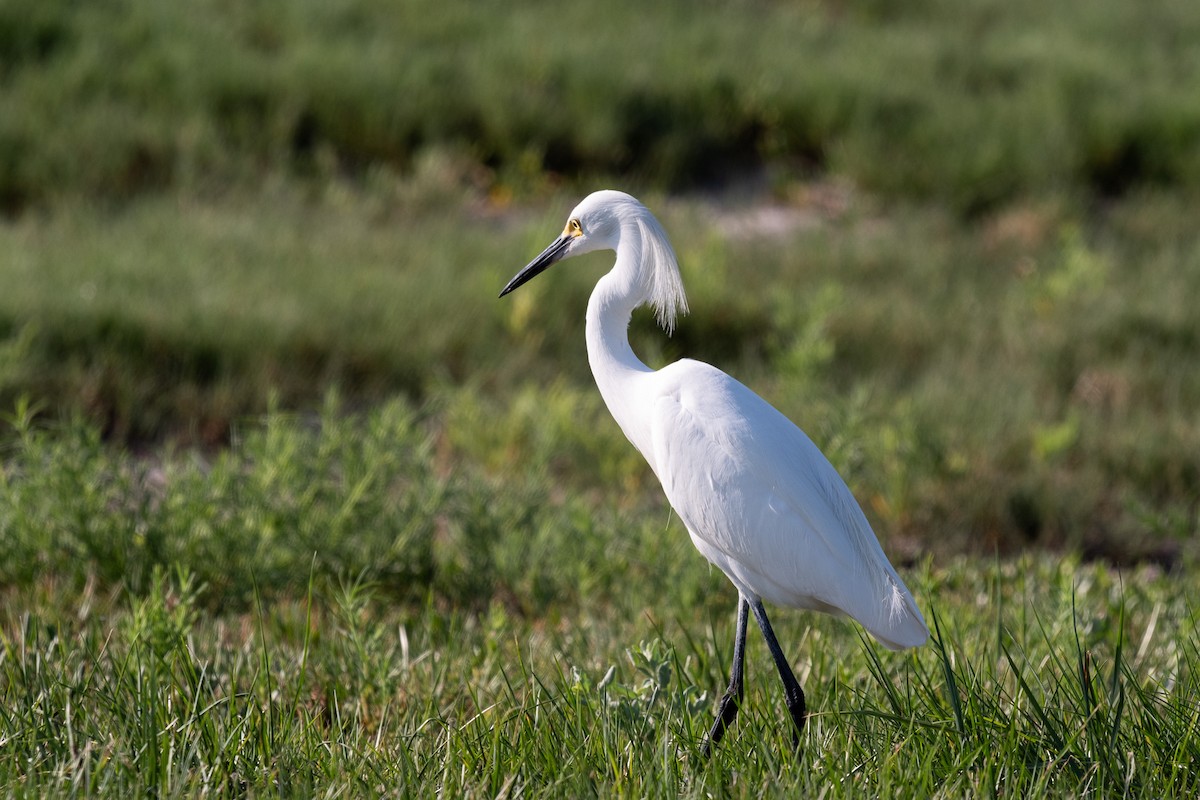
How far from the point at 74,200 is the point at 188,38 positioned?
6.04 ft

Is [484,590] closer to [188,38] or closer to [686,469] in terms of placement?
[686,469]

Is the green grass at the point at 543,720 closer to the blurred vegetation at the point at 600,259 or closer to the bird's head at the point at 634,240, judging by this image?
the bird's head at the point at 634,240

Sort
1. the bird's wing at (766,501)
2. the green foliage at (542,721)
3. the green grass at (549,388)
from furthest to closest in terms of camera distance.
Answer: the bird's wing at (766,501), the green grass at (549,388), the green foliage at (542,721)

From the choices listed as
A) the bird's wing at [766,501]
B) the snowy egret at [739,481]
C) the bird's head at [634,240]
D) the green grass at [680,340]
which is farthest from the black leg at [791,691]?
the green grass at [680,340]

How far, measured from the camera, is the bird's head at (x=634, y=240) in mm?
2443

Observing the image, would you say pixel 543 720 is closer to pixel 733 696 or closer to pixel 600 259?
pixel 733 696

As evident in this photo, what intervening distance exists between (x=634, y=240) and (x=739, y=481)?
19.6 inches

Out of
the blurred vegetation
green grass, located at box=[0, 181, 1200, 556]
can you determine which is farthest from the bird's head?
green grass, located at box=[0, 181, 1200, 556]

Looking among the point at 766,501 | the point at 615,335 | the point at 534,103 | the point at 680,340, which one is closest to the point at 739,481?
the point at 766,501

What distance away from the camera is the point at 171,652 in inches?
102

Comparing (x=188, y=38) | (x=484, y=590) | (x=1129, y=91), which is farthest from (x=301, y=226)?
(x=1129, y=91)

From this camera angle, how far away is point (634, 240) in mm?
2445

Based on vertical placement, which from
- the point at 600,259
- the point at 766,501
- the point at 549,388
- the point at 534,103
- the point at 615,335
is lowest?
the point at 549,388

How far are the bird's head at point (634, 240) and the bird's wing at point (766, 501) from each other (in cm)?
17
